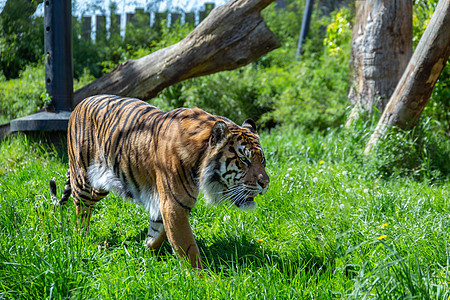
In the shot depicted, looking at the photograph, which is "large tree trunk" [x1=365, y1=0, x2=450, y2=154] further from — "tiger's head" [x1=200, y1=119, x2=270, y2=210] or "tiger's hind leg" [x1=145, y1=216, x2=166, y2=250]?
"tiger's hind leg" [x1=145, y1=216, x2=166, y2=250]

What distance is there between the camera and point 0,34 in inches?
450

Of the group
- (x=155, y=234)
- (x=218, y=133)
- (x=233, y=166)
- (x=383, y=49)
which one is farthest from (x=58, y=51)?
(x=383, y=49)

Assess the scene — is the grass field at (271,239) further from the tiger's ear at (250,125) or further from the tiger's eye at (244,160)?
the tiger's ear at (250,125)

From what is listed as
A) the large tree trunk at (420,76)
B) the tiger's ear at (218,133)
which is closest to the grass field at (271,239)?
the large tree trunk at (420,76)

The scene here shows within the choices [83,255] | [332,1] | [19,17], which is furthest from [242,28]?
[332,1]

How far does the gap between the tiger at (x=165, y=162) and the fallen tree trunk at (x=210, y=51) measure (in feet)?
8.50

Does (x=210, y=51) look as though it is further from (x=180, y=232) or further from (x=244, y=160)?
(x=180, y=232)

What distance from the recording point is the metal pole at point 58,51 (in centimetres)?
584

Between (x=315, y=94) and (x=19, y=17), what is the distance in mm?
6929

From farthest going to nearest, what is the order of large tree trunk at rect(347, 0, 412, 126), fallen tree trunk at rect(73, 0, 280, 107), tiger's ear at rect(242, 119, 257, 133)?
large tree trunk at rect(347, 0, 412, 126)
fallen tree trunk at rect(73, 0, 280, 107)
tiger's ear at rect(242, 119, 257, 133)

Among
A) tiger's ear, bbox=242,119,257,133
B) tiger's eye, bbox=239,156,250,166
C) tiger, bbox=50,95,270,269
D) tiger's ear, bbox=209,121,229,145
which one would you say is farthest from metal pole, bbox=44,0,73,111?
tiger's eye, bbox=239,156,250,166

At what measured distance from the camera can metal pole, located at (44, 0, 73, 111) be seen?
19.2 ft

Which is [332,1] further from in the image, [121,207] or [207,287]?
[207,287]

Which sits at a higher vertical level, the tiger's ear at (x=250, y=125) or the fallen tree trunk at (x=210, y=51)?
the fallen tree trunk at (x=210, y=51)
